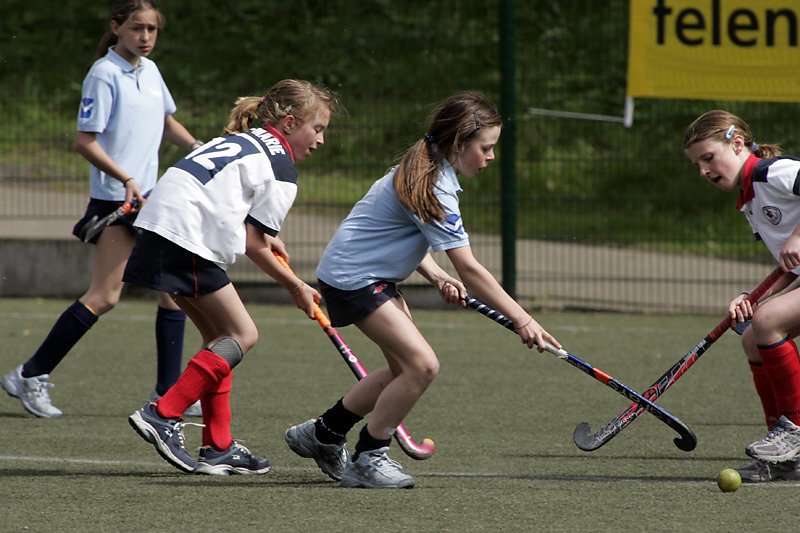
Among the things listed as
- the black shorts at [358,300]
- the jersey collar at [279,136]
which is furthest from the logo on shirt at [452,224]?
the jersey collar at [279,136]

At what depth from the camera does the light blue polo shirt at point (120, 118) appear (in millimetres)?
4664

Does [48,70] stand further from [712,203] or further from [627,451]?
[627,451]

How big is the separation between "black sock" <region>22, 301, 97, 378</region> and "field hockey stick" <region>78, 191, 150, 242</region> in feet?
0.94

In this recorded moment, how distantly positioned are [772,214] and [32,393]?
295 centimetres

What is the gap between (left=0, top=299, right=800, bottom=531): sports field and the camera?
10.2ft

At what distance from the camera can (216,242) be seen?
353 centimetres

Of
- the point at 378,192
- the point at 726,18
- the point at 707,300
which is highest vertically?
the point at 726,18

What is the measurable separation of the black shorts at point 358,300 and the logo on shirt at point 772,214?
122 cm

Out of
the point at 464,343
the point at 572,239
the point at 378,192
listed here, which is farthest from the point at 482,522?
the point at 572,239

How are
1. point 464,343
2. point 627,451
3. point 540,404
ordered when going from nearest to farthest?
point 627,451
point 540,404
point 464,343

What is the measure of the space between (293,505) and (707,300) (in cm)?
532

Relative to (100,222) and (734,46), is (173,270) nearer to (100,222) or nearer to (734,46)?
(100,222)

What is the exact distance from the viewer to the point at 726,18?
7504 mm

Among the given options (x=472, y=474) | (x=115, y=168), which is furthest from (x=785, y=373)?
(x=115, y=168)
